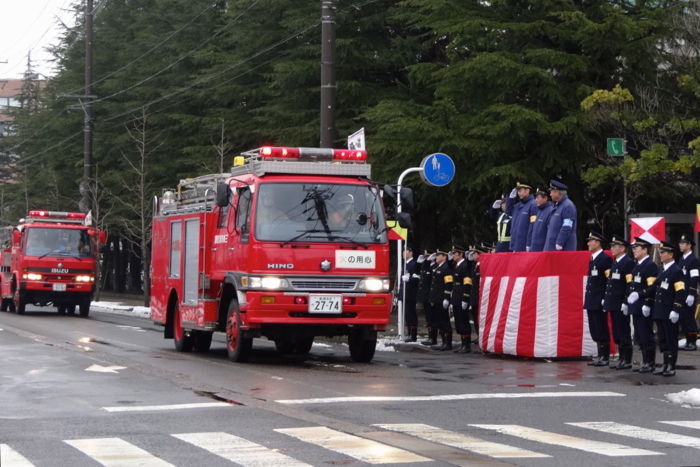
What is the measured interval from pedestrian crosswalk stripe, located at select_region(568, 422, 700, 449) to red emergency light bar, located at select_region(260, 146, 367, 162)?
8.02m

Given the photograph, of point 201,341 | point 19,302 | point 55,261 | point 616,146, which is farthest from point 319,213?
point 19,302

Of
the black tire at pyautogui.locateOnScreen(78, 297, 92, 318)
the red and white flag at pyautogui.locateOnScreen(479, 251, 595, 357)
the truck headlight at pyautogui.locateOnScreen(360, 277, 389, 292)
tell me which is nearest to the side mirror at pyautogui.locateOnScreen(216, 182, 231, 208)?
the truck headlight at pyautogui.locateOnScreen(360, 277, 389, 292)

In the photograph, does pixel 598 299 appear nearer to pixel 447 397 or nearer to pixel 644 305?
pixel 644 305

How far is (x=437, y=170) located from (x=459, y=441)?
44.6 ft

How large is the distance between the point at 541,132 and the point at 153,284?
448 inches

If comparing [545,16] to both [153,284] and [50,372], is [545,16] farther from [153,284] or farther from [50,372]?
[50,372]

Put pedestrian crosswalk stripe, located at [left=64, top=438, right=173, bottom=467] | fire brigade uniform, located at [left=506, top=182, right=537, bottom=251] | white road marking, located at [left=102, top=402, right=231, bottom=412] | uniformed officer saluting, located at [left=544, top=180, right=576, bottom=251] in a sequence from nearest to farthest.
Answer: pedestrian crosswalk stripe, located at [left=64, top=438, right=173, bottom=467] → white road marking, located at [left=102, top=402, right=231, bottom=412] → uniformed officer saluting, located at [left=544, top=180, right=576, bottom=251] → fire brigade uniform, located at [left=506, top=182, right=537, bottom=251]

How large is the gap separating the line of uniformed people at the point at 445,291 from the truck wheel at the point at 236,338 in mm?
4119

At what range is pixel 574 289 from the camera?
19781 millimetres

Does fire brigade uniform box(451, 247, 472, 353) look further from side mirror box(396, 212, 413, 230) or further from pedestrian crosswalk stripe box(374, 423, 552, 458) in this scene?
pedestrian crosswalk stripe box(374, 423, 552, 458)

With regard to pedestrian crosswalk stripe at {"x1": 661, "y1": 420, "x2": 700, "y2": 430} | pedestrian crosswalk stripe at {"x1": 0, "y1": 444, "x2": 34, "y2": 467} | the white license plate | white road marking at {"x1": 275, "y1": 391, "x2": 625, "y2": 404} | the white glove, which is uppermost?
the white glove

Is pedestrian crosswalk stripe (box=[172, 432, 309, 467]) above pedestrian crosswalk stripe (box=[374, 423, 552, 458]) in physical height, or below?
below

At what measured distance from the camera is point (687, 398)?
45.9 feet

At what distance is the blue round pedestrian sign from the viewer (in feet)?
78.4
